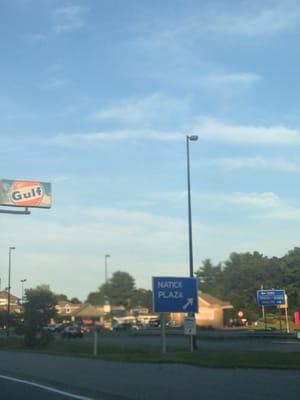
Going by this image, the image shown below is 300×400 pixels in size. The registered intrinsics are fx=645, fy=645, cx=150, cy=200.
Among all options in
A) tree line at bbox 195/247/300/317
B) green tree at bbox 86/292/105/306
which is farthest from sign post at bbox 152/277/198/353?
green tree at bbox 86/292/105/306

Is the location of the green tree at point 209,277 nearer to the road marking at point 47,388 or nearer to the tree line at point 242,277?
the tree line at point 242,277

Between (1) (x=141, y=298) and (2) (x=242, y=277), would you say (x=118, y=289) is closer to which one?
(1) (x=141, y=298)

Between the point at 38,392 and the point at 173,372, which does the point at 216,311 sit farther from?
the point at 38,392

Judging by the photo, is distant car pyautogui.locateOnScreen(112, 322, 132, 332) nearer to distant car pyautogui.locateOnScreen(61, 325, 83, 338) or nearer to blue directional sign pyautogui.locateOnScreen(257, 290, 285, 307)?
distant car pyautogui.locateOnScreen(61, 325, 83, 338)

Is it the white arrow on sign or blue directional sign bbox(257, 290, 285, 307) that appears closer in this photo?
the white arrow on sign

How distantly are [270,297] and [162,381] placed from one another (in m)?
39.8

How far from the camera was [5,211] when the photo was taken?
34875 millimetres

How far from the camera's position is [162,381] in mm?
16828

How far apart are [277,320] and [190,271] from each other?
3873cm

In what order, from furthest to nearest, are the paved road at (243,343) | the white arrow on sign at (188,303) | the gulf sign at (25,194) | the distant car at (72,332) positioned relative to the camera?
the distant car at (72,332) → the gulf sign at (25,194) → the paved road at (243,343) → the white arrow on sign at (188,303)

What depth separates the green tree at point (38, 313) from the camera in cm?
4119

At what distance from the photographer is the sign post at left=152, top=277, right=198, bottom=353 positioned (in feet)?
97.6

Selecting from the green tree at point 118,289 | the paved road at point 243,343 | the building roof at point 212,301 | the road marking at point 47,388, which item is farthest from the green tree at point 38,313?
the road marking at point 47,388

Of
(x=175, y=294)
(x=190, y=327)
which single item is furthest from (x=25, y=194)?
(x=190, y=327)
